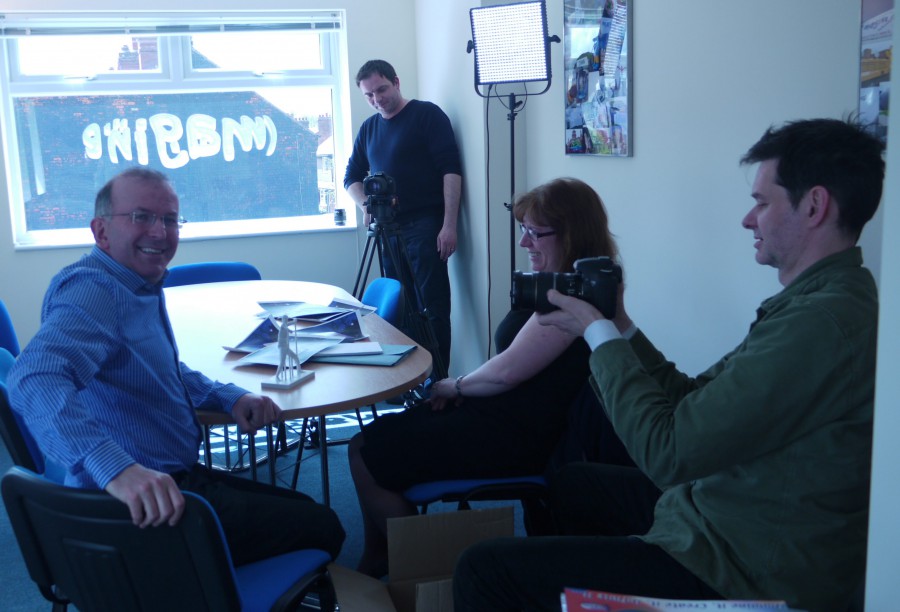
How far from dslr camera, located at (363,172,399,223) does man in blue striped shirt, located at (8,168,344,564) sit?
86.2 inches

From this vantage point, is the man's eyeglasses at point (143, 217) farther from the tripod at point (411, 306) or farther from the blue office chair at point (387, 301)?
the tripod at point (411, 306)

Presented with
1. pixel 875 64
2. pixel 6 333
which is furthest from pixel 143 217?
pixel 6 333

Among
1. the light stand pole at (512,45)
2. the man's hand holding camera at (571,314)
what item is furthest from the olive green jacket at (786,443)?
the light stand pole at (512,45)

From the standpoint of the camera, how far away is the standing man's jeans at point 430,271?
4.47 metres

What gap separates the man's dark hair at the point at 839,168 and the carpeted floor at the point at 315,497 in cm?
195

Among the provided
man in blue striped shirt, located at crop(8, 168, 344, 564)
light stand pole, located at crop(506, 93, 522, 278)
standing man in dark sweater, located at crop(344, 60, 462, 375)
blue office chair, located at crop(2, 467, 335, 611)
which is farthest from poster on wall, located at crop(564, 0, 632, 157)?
blue office chair, located at crop(2, 467, 335, 611)

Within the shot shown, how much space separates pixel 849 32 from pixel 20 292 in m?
4.73

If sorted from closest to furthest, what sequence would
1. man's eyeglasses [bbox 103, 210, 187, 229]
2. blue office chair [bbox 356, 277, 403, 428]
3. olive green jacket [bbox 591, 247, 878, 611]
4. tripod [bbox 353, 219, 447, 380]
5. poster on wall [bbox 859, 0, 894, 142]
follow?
olive green jacket [bbox 591, 247, 878, 611], poster on wall [bbox 859, 0, 894, 142], man's eyeglasses [bbox 103, 210, 187, 229], blue office chair [bbox 356, 277, 403, 428], tripod [bbox 353, 219, 447, 380]

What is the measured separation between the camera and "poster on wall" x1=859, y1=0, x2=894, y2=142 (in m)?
1.65

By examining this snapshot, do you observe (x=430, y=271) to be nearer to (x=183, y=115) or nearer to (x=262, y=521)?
(x=183, y=115)

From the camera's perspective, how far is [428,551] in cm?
189

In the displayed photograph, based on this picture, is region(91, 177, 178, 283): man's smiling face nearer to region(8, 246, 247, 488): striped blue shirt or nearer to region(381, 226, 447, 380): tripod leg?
region(8, 246, 247, 488): striped blue shirt

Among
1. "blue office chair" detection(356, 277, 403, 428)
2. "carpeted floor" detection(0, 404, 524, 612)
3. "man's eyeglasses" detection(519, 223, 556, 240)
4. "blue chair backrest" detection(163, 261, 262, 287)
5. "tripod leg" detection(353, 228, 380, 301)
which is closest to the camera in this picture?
"man's eyeglasses" detection(519, 223, 556, 240)

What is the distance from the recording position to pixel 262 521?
66.3 inches
